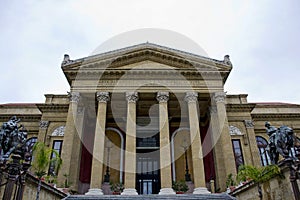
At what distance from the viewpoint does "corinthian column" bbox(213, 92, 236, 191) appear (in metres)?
17.5

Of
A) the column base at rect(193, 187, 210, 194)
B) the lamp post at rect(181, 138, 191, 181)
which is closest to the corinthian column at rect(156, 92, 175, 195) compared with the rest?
the column base at rect(193, 187, 210, 194)

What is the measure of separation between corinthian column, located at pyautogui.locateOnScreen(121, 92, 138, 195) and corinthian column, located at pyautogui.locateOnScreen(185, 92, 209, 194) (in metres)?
3.83

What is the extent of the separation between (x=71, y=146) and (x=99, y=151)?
2029mm

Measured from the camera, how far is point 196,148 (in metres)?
17.3

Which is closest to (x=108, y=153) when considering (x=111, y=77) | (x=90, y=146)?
(x=90, y=146)

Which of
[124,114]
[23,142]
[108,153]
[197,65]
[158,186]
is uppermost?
[197,65]

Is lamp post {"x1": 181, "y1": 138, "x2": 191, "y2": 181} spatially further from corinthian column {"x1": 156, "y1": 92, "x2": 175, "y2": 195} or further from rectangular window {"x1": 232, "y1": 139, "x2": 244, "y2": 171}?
corinthian column {"x1": 156, "y1": 92, "x2": 175, "y2": 195}

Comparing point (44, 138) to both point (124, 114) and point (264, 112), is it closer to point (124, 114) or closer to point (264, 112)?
point (124, 114)

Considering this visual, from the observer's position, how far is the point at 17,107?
25.2 metres

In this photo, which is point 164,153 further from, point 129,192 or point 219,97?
point 219,97

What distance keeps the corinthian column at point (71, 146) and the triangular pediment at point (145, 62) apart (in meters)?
2.27

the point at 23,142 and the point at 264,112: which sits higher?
the point at 264,112

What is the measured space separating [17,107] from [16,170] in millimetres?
20379

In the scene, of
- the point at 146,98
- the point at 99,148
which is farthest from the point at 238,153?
the point at 99,148
